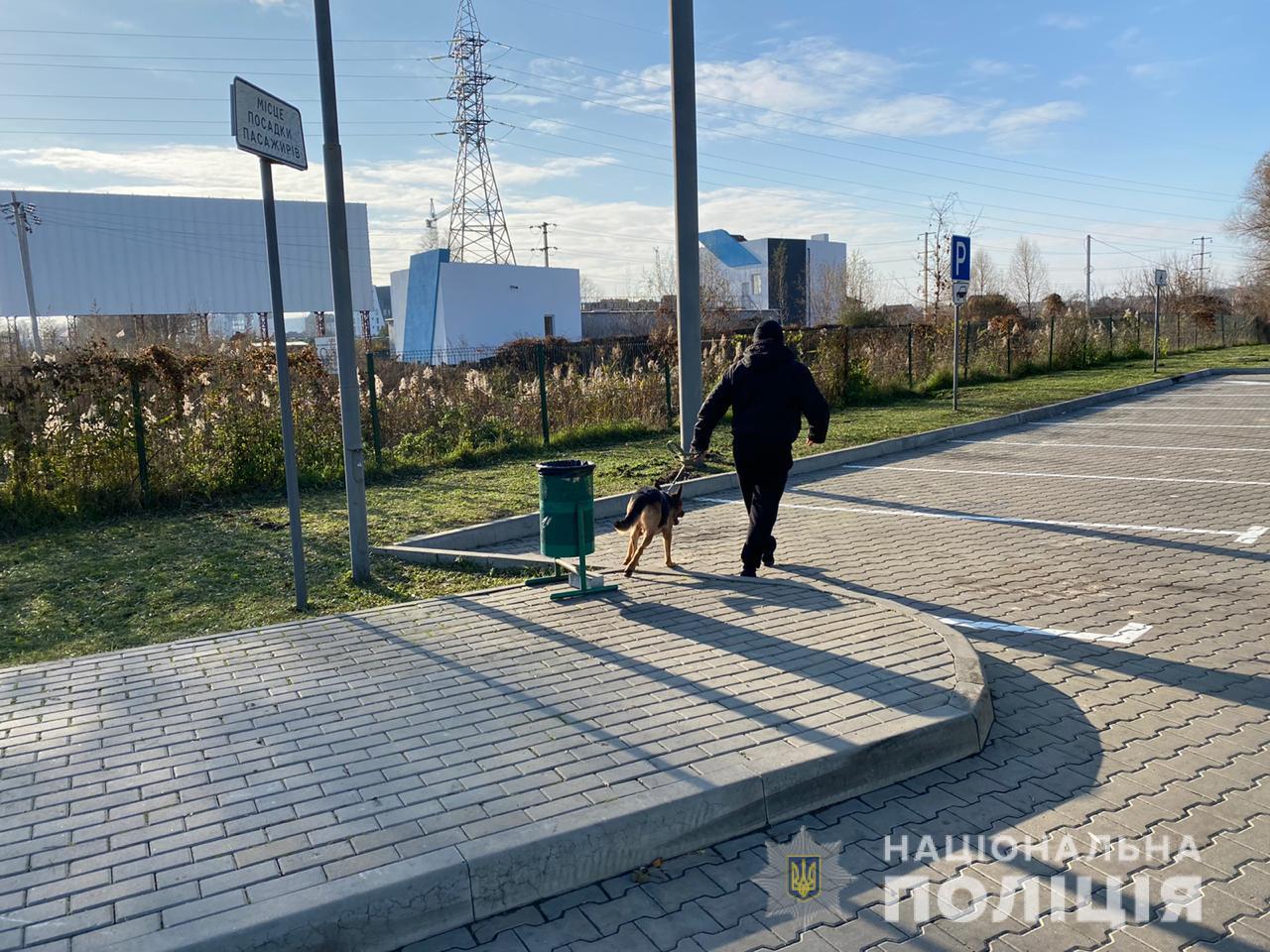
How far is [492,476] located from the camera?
12094 millimetres

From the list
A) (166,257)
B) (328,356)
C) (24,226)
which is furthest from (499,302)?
(328,356)

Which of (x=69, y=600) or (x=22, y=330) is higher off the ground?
(x=22, y=330)

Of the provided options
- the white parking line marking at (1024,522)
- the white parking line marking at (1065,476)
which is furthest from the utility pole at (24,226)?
the white parking line marking at (1024,522)

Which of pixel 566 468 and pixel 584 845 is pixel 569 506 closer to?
pixel 566 468

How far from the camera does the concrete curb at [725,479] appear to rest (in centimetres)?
827

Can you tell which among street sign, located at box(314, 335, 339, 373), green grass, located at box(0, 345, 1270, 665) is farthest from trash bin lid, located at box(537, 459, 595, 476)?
street sign, located at box(314, 335, 339, 373)

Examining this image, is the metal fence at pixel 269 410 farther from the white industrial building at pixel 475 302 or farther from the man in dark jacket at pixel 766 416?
the white industrial building at pixel 475 302

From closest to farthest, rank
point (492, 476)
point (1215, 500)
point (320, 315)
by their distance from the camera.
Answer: point (1215, 500), point (492, 476), point (320, 315)

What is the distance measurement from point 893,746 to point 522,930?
181cm

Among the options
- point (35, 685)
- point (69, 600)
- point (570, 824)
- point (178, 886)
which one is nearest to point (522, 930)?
point (570, 824)

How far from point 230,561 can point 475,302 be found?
38.0m

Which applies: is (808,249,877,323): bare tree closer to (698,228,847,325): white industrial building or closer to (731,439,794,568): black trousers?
(698,228,847,325): white industrial building

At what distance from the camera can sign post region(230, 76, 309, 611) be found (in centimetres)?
561

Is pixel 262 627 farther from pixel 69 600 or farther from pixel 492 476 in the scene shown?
pixel 492 476
